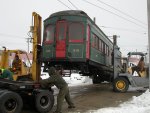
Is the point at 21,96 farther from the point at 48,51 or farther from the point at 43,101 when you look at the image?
the point at 48,51

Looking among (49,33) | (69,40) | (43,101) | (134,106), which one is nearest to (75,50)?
(69,40)

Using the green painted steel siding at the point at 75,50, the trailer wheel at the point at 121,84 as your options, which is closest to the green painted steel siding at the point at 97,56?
the green painted steel siding at the point at 75,50

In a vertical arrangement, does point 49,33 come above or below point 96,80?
above

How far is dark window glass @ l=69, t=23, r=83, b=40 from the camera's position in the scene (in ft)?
53.0

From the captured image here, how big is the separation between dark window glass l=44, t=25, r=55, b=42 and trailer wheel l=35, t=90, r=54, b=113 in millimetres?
5751

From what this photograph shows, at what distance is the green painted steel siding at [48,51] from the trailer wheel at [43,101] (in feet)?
17.1

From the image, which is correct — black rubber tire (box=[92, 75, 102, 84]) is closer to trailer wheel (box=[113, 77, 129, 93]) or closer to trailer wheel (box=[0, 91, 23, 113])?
trailer wheel (box=[113, 77, 129, 93])

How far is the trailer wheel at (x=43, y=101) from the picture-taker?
10.7 m

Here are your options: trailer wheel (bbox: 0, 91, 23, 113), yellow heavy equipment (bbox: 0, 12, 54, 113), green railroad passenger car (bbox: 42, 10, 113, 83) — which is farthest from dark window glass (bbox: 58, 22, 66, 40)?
trailer wheel (bbox: 0, 91, 23, 113)

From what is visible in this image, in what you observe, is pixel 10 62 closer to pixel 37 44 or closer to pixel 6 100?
pixel 37 44

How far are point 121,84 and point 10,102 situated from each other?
10.1m

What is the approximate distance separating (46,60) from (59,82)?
5.40m

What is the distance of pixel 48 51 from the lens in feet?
53.9

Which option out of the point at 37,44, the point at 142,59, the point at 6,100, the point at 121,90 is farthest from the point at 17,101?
the point at 142,59
